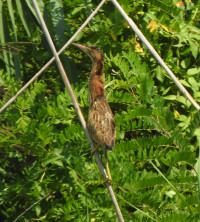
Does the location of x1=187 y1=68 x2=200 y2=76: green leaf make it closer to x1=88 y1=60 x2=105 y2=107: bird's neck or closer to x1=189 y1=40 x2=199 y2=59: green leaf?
x1=189 y1=40 x2=199 y2=59: green leaf

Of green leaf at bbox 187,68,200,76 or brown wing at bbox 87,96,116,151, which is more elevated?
brown wing at bbox 87,96,116,151

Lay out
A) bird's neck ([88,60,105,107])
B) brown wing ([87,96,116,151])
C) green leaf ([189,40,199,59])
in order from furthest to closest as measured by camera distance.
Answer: green leaf ([189,40,199,59]) < bird's neck ([88,60,105,107]) < brown wing ([87,96,116,151])

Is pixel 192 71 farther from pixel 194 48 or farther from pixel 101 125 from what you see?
pixel 101 125

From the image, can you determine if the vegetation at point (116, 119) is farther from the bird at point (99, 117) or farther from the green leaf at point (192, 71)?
the bird at point (99, 117)

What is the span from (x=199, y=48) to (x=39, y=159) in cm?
162

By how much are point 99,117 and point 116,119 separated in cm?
51

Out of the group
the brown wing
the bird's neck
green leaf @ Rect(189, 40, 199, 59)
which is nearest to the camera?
the brown wing

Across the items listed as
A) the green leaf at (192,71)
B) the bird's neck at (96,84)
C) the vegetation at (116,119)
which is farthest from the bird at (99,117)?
the green leaf at (192,71)

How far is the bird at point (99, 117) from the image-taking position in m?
2.96

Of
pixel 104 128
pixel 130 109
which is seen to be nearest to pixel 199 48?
pixel 130 109

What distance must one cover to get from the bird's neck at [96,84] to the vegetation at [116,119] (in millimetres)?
275

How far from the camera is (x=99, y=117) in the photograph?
3.06 metres

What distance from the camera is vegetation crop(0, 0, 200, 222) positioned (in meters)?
3.24

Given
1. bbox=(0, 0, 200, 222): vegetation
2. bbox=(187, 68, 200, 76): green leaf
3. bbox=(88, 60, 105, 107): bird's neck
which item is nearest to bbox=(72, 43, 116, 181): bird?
bbox=(88, 60, 105, 107): bird's neck
